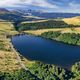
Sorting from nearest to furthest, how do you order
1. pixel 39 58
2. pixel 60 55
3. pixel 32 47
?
pixel 39 58, pixel 60 55, pixel 32 47

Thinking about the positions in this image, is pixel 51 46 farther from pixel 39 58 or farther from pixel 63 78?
pixel 63 78

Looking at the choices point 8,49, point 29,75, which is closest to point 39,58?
point 8,49

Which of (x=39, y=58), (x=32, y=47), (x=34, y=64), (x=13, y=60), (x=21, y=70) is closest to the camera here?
(x=21, y=70)

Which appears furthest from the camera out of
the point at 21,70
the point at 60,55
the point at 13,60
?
the point at 60,55

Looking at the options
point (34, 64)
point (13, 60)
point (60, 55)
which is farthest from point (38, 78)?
point (60, 55)

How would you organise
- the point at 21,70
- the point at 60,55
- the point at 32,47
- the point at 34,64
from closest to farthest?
the point at 21,70 → the point at 34,64 → the point at 60,55 → the point at 32,47

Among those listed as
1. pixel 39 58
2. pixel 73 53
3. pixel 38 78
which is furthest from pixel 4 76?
pixel 73 53

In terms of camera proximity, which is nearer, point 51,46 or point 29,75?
point 29,75

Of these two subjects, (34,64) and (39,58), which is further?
(39,58)

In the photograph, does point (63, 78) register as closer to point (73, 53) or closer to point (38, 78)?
point (38, 78)
